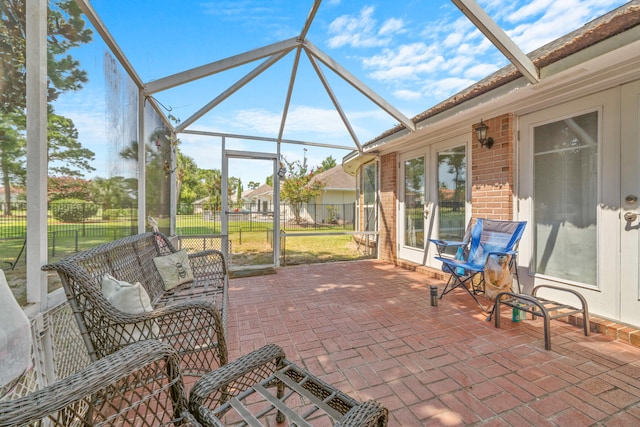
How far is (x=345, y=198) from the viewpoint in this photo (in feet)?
60.4

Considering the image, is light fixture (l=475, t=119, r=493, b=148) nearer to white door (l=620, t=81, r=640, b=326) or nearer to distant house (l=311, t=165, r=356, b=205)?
white door (l=620, t=81, r=640, b=326)

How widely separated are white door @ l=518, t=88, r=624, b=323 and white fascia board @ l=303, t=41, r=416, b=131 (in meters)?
1.53

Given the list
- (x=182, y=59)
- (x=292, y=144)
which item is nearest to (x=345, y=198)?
(x=292, y=144)

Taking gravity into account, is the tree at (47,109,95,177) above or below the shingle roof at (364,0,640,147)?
below

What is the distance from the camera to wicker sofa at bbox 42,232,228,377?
148 centimetres

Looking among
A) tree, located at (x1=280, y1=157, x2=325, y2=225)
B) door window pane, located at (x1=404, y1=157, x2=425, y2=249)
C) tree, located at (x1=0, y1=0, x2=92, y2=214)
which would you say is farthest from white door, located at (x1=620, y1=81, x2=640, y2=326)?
tree, located at (x1=280, y1=157, x2=325, y2=225)

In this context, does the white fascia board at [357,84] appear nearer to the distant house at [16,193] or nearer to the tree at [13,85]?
the tree at [13,85]

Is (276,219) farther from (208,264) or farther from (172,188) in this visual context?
(208,264)

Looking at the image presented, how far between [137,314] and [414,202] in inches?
194

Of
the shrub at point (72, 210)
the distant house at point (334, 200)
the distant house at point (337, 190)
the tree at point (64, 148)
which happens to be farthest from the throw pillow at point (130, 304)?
the distant house at point (337, 190)

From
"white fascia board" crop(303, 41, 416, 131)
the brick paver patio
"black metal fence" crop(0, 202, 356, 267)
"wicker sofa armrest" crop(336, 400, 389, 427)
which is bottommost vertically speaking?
the brick paver patio

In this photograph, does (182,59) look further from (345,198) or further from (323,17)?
(345,198)

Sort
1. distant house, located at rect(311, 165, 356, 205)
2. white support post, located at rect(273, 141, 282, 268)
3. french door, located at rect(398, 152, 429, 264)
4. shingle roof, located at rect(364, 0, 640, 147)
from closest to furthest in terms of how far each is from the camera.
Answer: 1. shingle roof, located at rect(364, 0, 640, 147)
2. french door, located at rect(398, 152, 429, 264)
3. white support post, located at rect(273, 141, 282, 268)
4. distant house, located at rect(311, 165, 356, 205)

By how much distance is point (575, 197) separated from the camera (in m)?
3.01
